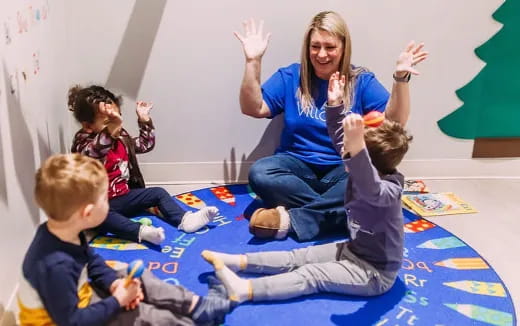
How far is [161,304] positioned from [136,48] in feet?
3.53

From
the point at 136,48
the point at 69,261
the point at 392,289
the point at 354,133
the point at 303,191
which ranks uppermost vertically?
the point at 136,48

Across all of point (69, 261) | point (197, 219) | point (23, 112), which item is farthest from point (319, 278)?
point (23, 112)

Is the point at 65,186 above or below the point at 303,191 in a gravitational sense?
above

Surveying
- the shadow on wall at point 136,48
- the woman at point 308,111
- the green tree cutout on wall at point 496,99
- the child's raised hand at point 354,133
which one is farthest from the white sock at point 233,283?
the green tree cutout on wall at point 496,99

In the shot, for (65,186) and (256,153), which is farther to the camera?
(256,153)

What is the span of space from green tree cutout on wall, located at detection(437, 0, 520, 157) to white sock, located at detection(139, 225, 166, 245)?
1.21m

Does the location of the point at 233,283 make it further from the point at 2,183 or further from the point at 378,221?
the point at 2,183

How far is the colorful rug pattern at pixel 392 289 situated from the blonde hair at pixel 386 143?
1.26 ft

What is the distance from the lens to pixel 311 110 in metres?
1.97

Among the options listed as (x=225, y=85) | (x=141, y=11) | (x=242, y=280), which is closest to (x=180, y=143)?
(x=225, y=85)

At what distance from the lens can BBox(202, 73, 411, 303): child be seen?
1.41 m

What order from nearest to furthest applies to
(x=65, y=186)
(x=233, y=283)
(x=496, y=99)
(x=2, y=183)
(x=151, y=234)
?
(x=65, y=186) < (x=2, y=183) < (x=233, y=283) < (x=151, y=234) < (x=496, y=99)

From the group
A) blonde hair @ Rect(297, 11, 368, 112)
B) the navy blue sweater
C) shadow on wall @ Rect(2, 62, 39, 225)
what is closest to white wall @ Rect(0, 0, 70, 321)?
shadow on wall @ Rect(2, 62, 39, 225)

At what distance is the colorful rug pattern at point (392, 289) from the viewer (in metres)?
1.43
